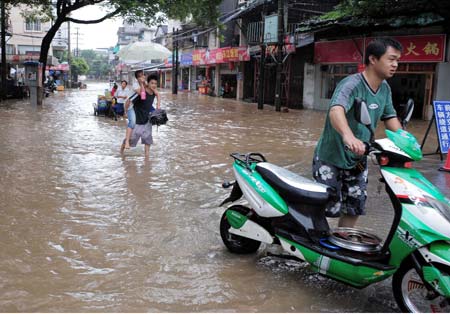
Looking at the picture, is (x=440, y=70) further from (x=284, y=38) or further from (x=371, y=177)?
(x=371, y=177)

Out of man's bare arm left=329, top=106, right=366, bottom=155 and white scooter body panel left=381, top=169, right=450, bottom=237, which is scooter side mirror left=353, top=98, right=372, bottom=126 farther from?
white scooter body panel left=381, top=169, right=450, bottom=237

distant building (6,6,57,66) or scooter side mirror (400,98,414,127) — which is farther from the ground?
distant building (6,6,57,66)

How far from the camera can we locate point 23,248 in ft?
13.8

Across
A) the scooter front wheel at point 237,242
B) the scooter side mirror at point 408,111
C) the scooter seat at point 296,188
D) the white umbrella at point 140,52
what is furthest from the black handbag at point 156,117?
the white umbrella at point 140,52

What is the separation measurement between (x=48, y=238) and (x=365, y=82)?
123 inches

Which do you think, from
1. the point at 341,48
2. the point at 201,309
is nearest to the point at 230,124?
the point at 341,48

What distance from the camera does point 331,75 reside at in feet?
72.7

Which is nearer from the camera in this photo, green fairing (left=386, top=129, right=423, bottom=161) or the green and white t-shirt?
green fairing (left=386, top=129, right=423, bottom=161)

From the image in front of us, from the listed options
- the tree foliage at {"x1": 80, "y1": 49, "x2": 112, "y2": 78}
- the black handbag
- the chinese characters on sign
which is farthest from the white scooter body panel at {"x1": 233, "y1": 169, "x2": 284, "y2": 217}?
the tree foliage at {"x1": 80, "y1": 49, "x2": 112, "y2": 78}

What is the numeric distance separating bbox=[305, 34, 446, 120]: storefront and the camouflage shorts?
567 inches

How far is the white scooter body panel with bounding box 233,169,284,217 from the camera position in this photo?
3.56m

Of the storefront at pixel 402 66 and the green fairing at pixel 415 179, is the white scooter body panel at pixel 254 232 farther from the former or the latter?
the storefront at pixel 402 66

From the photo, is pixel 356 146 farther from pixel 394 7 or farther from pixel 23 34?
pixel 23 34

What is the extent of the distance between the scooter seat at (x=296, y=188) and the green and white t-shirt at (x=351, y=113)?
251mm
